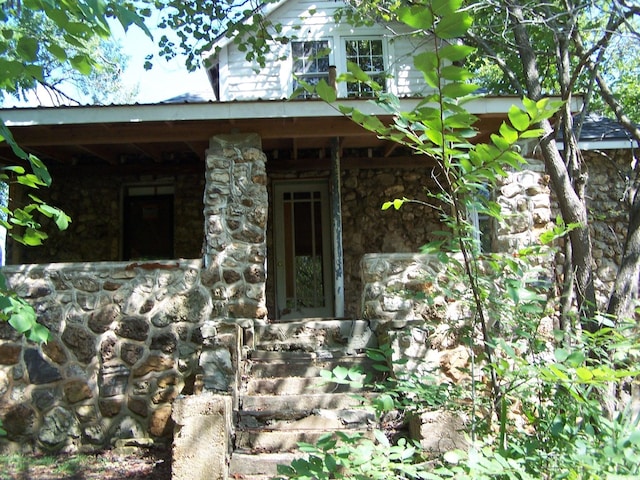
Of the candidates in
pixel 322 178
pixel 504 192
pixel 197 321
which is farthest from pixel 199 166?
pixel 504 192

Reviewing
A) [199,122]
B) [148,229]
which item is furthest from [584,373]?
[148,229]

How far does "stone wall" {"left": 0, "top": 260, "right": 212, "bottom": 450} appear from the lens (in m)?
5.11

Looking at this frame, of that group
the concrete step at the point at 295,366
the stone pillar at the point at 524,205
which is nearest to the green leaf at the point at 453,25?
the concrete step at the point at 295,366

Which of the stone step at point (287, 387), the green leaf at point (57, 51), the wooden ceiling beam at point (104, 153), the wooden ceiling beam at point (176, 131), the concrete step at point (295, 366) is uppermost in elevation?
the wooden ceiling beam at point (104, 153)

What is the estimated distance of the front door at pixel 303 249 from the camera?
8.21m

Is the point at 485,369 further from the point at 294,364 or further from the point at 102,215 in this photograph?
the point at 102,215

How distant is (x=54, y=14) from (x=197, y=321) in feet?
12.5

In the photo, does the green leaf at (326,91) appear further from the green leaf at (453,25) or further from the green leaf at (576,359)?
the green leaf at (576,359)

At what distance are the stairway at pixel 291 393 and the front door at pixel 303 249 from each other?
2640mm

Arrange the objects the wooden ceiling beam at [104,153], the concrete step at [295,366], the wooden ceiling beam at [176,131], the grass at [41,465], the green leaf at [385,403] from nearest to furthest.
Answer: the green leaf at [385,403]
the grass at [41,465]
the concrete step at [295,366]
the wooden ceiling beam at [176,131]
the wooden ceiling beam at [104,153]

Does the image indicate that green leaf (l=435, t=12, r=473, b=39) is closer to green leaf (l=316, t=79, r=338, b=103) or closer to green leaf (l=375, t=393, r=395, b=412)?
green leaf (l=316, t=79, r=338, b=103)

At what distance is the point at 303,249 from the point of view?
8.34 meters

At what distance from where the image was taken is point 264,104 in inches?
218

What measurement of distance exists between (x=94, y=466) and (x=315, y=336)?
2166mm
